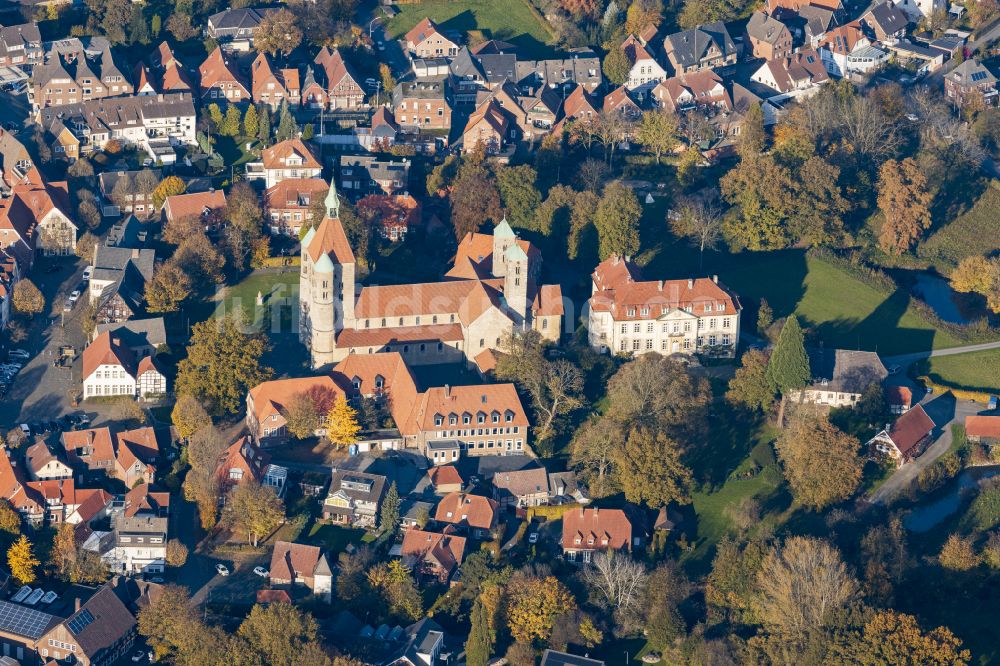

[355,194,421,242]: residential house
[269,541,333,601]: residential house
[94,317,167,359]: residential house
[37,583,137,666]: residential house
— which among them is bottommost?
[37,583,137,666]: residential house

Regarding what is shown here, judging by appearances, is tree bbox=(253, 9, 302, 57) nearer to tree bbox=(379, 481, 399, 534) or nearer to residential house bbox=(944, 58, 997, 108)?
residential house bbox=(944, 58, 997, 108)

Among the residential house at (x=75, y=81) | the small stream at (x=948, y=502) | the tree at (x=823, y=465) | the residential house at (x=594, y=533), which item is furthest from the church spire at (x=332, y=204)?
the small stream at (x=948, y=502)

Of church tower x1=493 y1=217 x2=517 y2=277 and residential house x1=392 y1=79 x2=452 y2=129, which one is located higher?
church tower x1=493 y1=217 x2=517 y2=277

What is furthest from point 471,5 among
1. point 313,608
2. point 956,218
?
point 313,608

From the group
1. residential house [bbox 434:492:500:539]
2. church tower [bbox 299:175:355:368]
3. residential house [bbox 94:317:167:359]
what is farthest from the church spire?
residential house [bbox 434:492:500:539]

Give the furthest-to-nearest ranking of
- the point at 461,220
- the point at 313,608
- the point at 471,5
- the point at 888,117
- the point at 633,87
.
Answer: the point at 471,5
the point at 633,87
the point at 888,117
the point at 461,220
the point at 313,608

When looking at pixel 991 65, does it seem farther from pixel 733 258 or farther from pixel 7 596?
pixel 7 596

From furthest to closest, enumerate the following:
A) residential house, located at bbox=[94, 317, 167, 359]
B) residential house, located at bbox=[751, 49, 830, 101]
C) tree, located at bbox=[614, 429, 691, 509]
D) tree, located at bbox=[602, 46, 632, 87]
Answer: tree, located at bbox=[602, 46, 632, 87]
residential house, located at bbox=[751, 49, 830, 101]
residential house, located at bbox=[94, 317, 167, 359]
tree, located at bbox=[614, 429, 691, 509]
